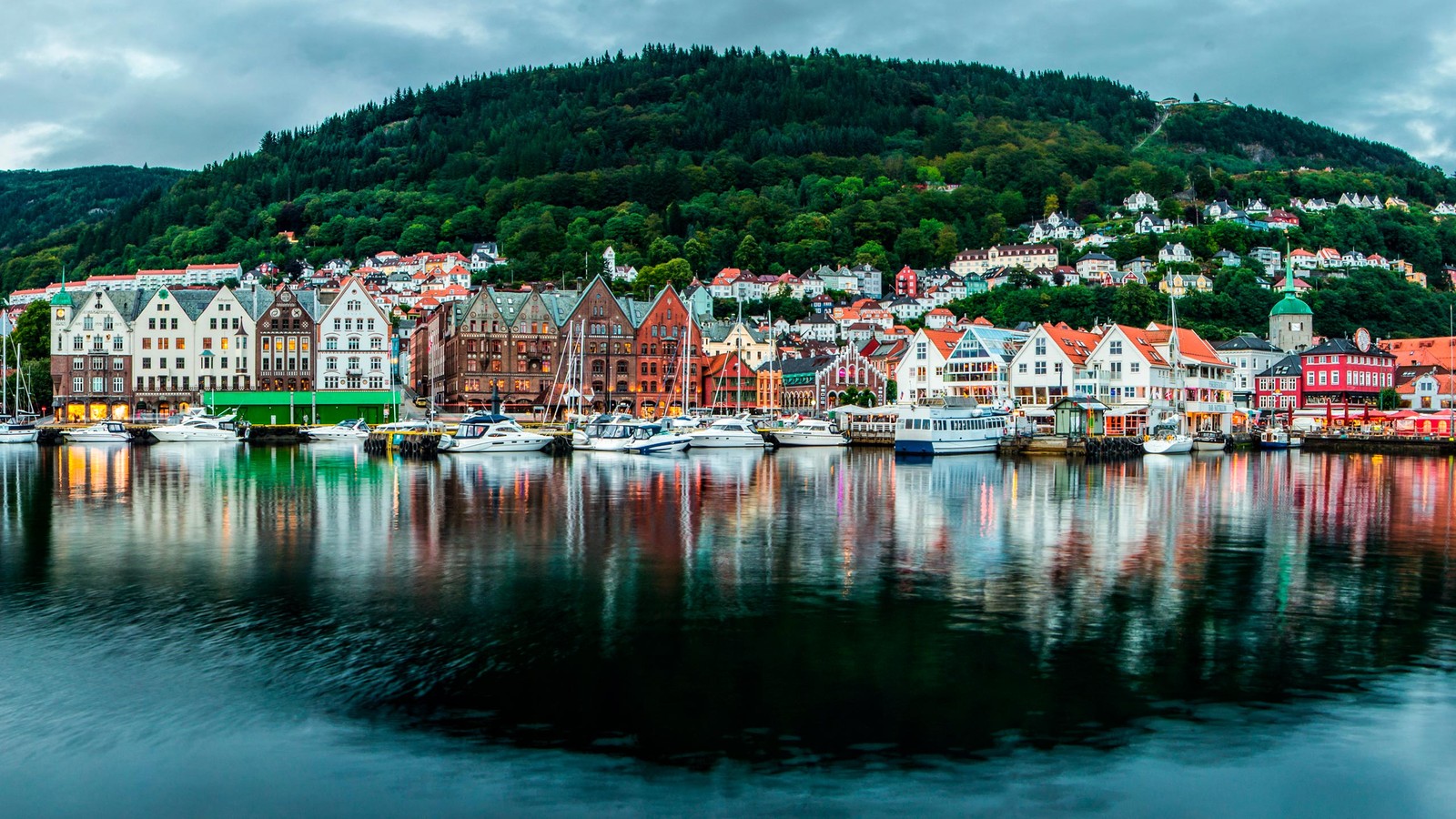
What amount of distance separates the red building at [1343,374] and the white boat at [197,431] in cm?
8900

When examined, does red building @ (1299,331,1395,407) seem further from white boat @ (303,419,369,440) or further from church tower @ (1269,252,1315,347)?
white boat @ (303,419,369,440)

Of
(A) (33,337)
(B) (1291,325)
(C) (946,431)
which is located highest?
(B) (1291,325)

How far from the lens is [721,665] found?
614 inches

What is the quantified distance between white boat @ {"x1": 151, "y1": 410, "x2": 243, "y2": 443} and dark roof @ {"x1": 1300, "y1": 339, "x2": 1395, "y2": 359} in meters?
89.9

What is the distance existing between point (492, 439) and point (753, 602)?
149 ft

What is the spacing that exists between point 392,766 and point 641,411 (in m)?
87.0

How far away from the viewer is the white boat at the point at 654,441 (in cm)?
6444

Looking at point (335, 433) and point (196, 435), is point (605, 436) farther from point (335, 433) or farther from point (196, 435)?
point (196, 435)

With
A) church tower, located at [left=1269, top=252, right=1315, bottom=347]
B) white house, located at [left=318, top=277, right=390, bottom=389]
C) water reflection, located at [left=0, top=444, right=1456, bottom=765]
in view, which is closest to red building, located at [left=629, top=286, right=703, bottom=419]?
white house, located at [left=318, top=277, right=390, bottom=389]

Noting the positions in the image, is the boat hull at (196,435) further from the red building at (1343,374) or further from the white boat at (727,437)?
the red building at (1343,374)

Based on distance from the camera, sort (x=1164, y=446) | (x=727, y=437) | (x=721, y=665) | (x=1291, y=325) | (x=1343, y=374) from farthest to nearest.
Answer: (x=1291, y=325) → (x=1343, y=374) → (x=727, y=437) → (x=1164, y=446) → (x=721, y=665)

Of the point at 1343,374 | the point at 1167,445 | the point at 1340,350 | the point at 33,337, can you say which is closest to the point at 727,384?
the point at 1167,445

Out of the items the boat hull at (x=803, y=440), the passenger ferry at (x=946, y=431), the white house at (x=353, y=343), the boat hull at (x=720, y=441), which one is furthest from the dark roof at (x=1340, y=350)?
the white house at (x=353, y=343)

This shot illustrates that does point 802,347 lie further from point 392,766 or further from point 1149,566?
point 392,766
